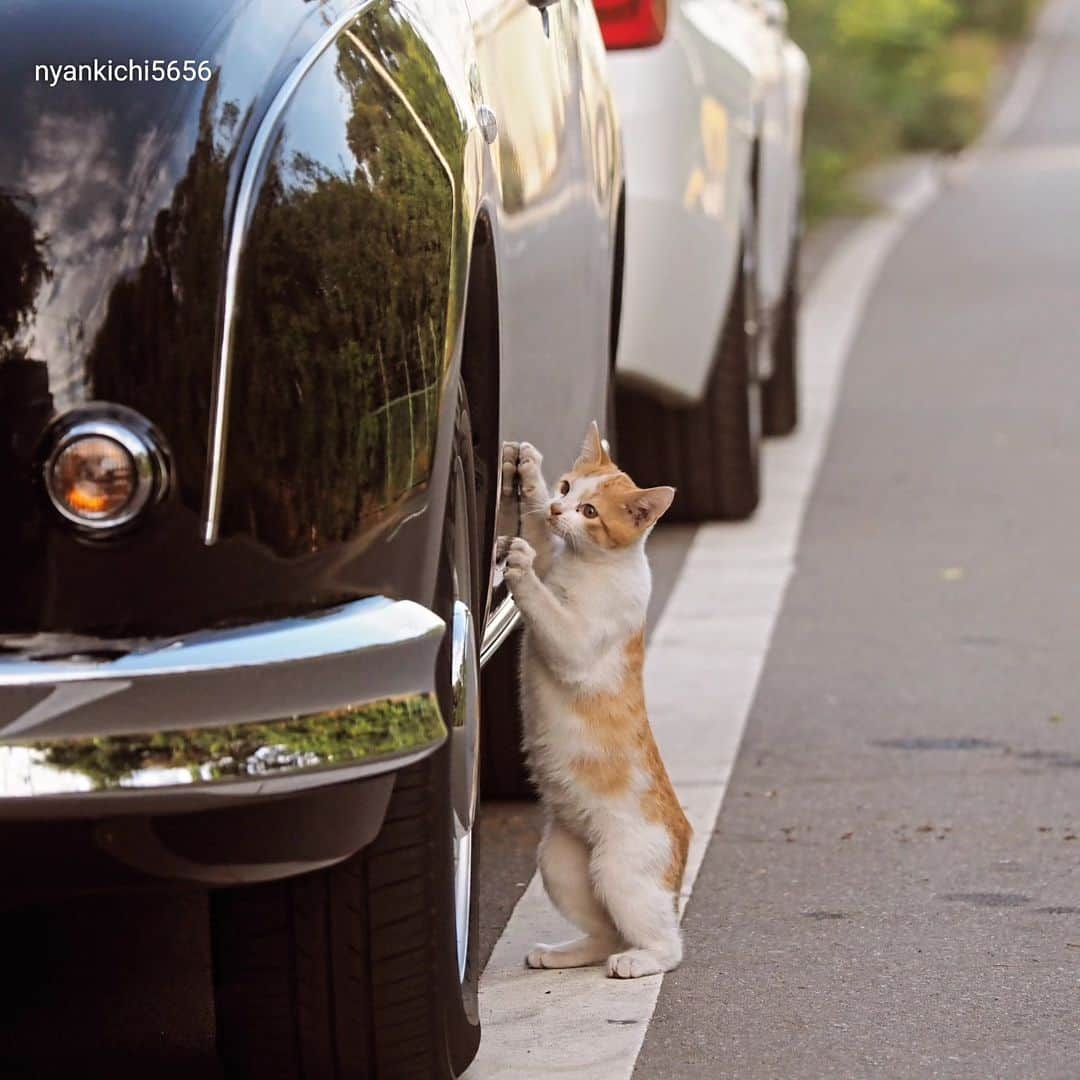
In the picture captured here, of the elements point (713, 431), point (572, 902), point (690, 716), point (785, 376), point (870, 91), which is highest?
point (572, 902)

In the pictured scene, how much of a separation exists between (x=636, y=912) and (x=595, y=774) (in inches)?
8.9

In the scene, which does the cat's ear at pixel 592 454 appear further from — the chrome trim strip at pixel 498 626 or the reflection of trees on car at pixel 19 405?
the reflection of trees on car at pixel 19 405

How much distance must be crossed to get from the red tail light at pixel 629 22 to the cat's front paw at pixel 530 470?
2594mm

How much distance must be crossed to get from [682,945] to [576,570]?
64 cm

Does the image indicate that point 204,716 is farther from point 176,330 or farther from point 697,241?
point 697,241

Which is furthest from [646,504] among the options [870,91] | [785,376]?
[870,91]

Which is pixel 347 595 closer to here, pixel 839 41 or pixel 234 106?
pixel 234 106

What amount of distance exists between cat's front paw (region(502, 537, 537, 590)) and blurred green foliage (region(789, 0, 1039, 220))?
53.7 ft

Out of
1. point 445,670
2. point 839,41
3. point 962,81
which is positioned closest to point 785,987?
point 445,670

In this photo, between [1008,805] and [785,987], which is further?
[1008,805]

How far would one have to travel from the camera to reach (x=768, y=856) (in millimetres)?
4844

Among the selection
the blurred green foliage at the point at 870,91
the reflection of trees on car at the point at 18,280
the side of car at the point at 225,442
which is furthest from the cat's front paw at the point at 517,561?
the blurred green foliage at the point at 870,91

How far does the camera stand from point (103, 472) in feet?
9.32

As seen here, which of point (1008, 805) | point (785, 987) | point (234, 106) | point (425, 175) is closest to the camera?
point (234, 106)
